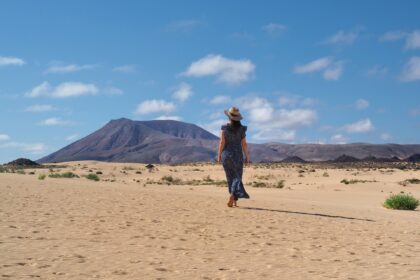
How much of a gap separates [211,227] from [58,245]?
11.7 feet

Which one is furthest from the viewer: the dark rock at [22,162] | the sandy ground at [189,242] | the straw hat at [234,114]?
the dark rock at [22,162]

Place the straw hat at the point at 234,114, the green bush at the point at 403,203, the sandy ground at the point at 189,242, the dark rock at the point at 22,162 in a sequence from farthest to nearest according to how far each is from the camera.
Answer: the dark rock at the point at 22,162, the green bush at the point at 403,203, the straw hat at the point at 234,114, the sandy ground at the point at 189,242

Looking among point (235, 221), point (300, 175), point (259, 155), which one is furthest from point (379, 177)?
point (259, 155)

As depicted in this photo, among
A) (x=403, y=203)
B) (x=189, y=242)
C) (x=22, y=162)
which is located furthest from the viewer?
(x=22, y=162)

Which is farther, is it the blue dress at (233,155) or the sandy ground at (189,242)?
the blue dress at (233,155)

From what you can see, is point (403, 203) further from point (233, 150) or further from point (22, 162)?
point (22, 162)

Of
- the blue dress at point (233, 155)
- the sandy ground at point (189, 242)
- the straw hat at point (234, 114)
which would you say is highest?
the straw hat at point (234, 114)

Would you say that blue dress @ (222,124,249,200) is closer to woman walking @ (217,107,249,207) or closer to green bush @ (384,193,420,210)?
woman walking @ (217,107,249,207)

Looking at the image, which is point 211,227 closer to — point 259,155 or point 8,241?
point 8,241

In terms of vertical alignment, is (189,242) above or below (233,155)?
below

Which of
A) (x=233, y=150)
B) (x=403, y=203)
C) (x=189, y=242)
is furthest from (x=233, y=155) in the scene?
(x=403, y=203)

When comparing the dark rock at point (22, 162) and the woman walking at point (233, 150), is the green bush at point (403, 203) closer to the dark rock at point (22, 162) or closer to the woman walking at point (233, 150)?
the woman walking at point (233, 150)

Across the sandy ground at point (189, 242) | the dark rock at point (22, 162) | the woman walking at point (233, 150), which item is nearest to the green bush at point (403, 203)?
the sandy ground at point (189, 242)

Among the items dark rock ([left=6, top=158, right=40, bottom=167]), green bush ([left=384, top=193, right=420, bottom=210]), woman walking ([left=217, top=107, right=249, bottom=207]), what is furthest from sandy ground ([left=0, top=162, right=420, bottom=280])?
dark rock ([left=6, top=158, right=40, bottom=167])
